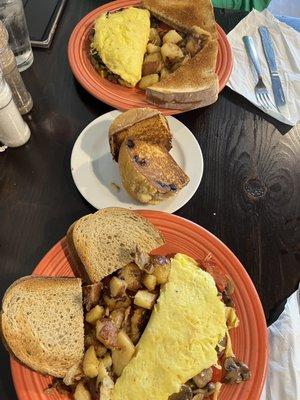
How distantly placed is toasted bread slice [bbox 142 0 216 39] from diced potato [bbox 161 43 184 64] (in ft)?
0.43

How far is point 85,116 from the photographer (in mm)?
1500

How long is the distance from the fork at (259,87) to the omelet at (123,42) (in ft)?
1.35

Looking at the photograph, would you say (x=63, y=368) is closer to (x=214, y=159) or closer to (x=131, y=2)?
(x=214, y=159)

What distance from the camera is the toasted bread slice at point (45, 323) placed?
0.98 meters

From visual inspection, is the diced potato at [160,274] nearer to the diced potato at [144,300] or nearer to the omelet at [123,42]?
the diced potato at [144,300]

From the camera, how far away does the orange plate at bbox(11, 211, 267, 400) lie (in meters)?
0.98

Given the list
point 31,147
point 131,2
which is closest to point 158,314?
point 31,147

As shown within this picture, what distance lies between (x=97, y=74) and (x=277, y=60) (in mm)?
713

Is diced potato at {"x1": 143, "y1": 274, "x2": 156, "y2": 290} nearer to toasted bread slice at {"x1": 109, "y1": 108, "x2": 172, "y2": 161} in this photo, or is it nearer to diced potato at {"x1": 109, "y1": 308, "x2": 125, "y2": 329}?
diced potato at {"x1": 109, "y1": 308, "x2": 125, "y2": 329}

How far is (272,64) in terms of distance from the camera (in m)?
1.62

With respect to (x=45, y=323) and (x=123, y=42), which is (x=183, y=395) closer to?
(x=45, y=323)

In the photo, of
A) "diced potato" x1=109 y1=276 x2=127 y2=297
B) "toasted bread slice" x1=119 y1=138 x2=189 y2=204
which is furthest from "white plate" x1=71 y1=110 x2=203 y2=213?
"diced potato" x1=109 y1=276 x2=127 y2=297

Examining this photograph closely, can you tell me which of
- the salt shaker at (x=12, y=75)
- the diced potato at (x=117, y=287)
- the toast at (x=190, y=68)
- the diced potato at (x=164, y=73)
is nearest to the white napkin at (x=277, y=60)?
the toast at (x=190, y=68)

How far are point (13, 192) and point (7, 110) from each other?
0.84 feet
